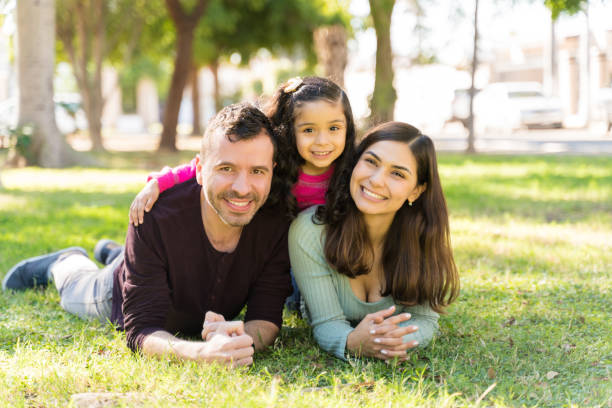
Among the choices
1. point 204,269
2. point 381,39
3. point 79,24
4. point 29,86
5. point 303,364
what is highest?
point 79,24

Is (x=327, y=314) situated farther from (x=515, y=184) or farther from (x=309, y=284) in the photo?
(x=515, y=184)

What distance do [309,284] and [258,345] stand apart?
15.8 inches

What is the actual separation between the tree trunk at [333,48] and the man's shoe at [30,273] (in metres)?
14.8

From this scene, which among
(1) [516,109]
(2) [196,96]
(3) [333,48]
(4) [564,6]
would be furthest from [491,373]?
(2) [196,96]

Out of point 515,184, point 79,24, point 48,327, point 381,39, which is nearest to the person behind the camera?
point 48,327

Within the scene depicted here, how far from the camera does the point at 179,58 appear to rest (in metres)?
17.4

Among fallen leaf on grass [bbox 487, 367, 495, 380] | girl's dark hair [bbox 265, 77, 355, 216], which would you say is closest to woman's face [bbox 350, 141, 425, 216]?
girl's dark hair [bbox 265, 77, 355, 216]

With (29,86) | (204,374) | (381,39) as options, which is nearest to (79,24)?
(29,86)

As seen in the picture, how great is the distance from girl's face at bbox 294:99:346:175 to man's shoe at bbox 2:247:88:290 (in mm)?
1873

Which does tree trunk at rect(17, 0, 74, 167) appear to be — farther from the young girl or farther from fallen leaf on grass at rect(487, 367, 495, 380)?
fallen leaf on grass at rect(487, 367, 495, 380)

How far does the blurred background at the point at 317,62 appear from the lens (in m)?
13.0

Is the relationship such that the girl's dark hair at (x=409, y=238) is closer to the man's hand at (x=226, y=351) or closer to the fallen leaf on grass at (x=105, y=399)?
the man's hand at (x=226, y=351)

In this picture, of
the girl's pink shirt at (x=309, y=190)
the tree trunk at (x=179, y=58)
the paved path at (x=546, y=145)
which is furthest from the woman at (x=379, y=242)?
the tree trunk at (x=179, y=58)

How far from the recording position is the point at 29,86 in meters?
12.7
